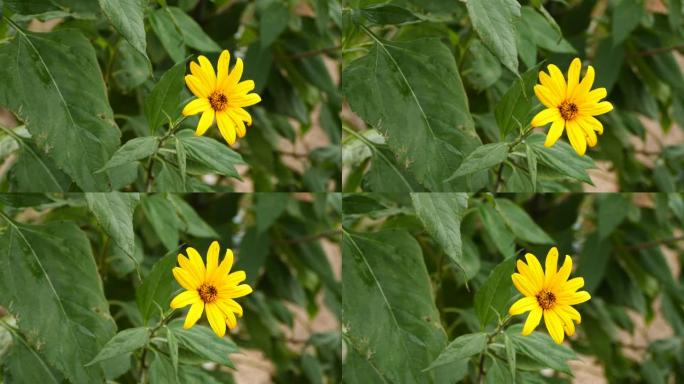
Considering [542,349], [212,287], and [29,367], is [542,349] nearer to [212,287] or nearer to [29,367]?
[212,287]

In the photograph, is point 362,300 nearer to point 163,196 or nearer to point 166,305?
point 166,305

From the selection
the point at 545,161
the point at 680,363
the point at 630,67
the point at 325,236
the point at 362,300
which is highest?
the point at 545,161

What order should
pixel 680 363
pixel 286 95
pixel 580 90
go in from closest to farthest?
pixel 580 90, pixel 286 95, pixel 680 363

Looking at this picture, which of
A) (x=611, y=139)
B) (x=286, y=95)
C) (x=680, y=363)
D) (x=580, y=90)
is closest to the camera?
(x=580, y=90)

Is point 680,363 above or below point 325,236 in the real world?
below

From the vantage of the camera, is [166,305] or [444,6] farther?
[444,6]

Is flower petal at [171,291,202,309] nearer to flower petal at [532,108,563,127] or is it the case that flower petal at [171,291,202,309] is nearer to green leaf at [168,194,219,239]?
green leaf at [168,194,219,239]

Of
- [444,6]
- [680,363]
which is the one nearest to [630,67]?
[680,363]
